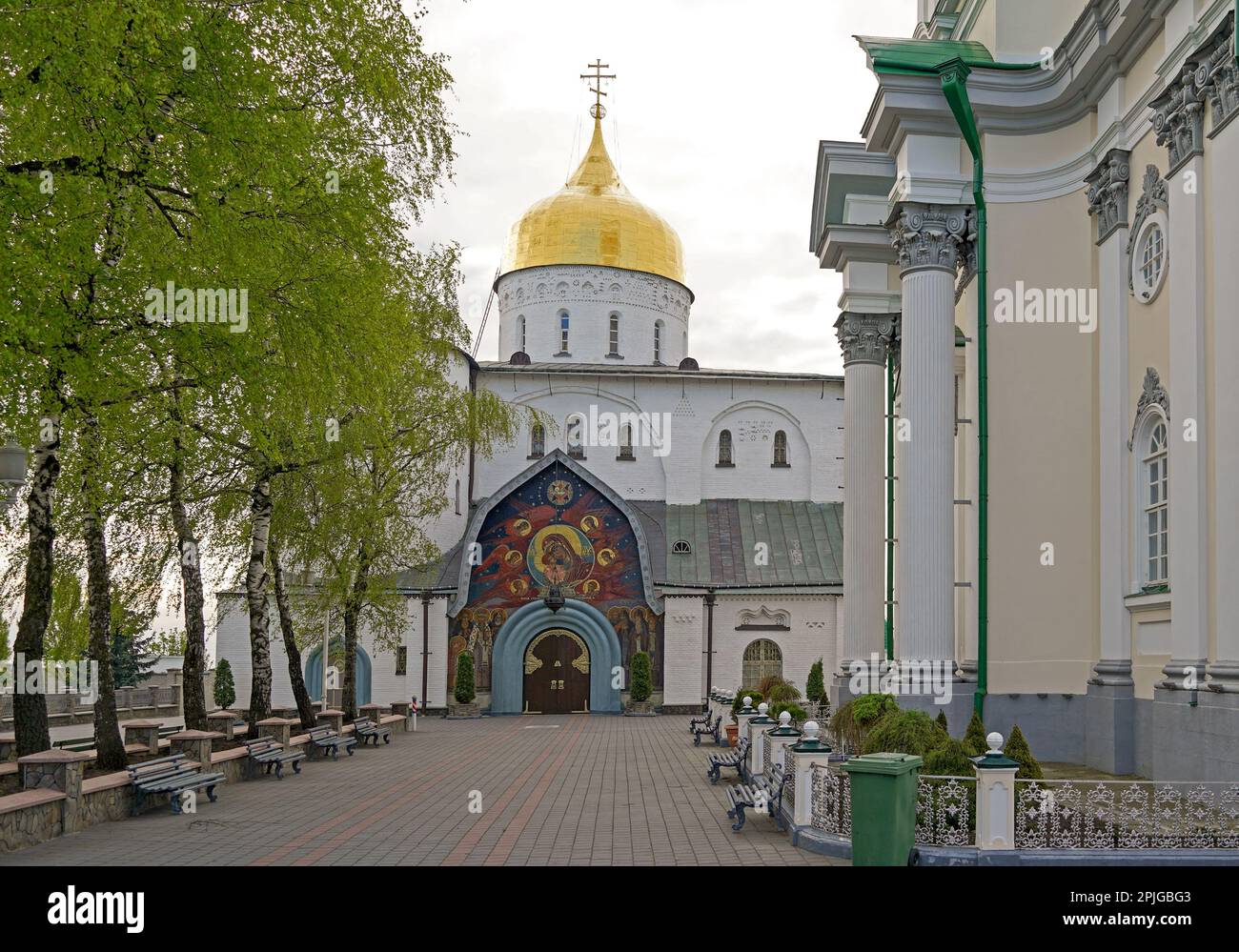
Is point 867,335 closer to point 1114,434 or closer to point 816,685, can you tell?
point 1114,434

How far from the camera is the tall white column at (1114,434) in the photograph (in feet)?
52.5

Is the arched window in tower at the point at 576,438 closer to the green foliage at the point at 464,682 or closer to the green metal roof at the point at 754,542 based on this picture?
the green metal roof at the point at 754,542

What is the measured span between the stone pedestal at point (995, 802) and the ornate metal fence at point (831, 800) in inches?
53.4

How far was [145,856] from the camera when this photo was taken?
1158 centimetres

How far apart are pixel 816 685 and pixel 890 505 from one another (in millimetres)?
15767

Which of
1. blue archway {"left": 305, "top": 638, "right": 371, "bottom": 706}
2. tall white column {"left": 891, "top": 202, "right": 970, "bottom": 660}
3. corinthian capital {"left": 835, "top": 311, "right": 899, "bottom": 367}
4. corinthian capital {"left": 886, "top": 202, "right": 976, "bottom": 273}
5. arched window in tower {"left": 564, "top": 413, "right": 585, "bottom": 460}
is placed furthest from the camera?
arched window in tower {"left": 564, "top": 413, "right": 585, "bottom": 460}

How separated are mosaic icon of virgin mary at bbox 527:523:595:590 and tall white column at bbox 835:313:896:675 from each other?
17.0 meters

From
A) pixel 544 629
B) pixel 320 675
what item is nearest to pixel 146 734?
pixel 320 675

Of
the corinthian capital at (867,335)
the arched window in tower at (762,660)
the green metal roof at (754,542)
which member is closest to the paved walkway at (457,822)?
the corinthian capital at (867,335)

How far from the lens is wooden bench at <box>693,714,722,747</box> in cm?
2612

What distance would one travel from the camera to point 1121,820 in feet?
33.7

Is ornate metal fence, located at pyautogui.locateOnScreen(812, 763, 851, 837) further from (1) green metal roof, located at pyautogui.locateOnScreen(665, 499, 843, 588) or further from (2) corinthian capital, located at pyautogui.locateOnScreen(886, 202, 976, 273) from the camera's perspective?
(1) green metal roof, located at pyautogui.locateOnScreen(665, 499, 843, 588)

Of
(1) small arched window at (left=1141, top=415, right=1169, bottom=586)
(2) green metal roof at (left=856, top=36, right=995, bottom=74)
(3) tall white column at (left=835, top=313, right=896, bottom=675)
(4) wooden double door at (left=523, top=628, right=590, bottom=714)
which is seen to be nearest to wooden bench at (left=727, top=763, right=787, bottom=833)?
(1) small arched window at (left=1141, top=415, right=1169, bottom=586)

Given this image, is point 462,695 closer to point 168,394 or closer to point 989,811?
point 168,394
